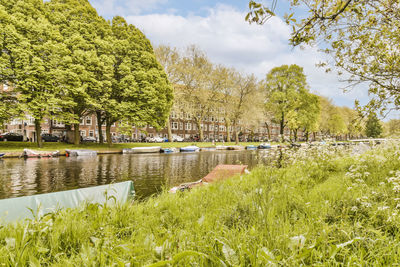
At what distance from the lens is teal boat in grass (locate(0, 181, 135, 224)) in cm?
459

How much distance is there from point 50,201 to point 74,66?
2819cm

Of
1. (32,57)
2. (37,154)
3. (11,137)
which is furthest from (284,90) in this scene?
(11,137)

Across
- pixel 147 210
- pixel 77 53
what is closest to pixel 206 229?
pixel 147 210

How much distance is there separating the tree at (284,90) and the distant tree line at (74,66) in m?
29.0

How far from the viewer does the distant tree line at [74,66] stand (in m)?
25.7

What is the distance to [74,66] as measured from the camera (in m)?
28.4

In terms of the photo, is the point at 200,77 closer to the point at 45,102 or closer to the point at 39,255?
the point at 45,102

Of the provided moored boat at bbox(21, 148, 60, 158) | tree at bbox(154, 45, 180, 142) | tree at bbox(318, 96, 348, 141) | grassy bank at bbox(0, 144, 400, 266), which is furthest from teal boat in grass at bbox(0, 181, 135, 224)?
tree at bbox(318, 96, 348, 141)

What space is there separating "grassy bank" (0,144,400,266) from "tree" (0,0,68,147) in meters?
28.9

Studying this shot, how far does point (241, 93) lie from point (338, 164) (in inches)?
1783

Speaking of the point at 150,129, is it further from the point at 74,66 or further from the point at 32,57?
the point at 32,57

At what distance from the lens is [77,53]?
29.2 metres

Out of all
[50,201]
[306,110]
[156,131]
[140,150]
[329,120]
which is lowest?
[140,150]

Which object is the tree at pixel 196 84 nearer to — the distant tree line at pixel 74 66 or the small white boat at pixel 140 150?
the distant tree line at pixel 74 66
